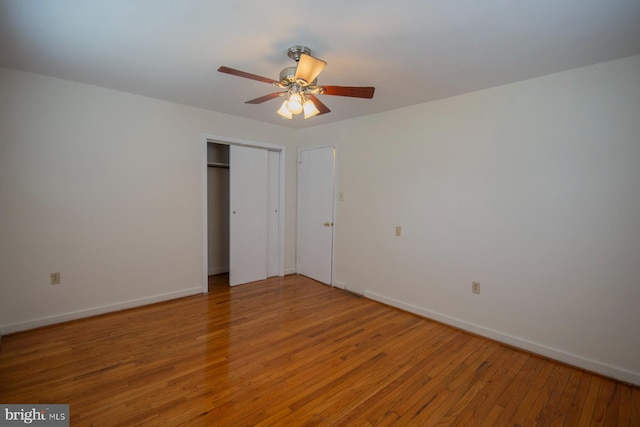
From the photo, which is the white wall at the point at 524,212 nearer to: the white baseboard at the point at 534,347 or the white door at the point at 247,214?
the white baseboard at the point at 534,347

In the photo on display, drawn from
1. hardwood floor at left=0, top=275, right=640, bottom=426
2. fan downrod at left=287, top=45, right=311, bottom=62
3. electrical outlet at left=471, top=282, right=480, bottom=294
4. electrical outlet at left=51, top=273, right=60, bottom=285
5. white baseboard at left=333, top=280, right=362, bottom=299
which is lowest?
hardwood floor at left=0, top=275, right=640, bottom=426

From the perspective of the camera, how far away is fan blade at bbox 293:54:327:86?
5.81 feet

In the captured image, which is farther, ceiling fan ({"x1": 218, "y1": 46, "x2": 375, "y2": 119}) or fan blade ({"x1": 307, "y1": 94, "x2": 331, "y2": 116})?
fan blade ({"x1": 307, "y1": 94, "x2": 331, "y2": 116})

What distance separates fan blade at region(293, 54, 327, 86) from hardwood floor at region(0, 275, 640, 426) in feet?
6.92

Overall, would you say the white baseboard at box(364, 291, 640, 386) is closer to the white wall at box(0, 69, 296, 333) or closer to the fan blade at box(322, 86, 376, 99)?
the fan blade at box(322, 86, 376, 99)

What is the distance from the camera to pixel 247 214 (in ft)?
14.2

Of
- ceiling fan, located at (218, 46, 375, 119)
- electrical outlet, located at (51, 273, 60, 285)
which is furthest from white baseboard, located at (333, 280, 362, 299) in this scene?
electrical outlet, located at (51, 273, 60, 285)

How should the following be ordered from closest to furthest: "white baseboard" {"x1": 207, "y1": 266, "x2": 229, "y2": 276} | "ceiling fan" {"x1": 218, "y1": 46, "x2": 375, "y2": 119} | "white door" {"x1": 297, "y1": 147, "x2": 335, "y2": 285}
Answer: "ceiling fan" {"x1": 218, "y1": 46, "x2": 375, "y2": 119}, "white door" {"x1": 297, "y1": 147, "x2": 335, "y2": 285}, "white baseboard" {"x1": 207, "y1": 266, "x2": 229, "y2": 276}

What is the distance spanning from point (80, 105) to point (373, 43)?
→ 289 centimetres

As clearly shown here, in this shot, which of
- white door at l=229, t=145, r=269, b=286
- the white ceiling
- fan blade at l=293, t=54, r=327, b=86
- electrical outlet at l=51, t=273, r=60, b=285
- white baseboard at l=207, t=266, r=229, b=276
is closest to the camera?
the white ceiling

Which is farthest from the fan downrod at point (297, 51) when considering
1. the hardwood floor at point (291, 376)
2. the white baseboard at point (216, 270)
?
the white baseboard at point (216, 270)

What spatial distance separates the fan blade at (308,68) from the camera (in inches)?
69.7

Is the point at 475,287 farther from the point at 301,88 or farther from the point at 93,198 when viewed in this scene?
the point at 93,198

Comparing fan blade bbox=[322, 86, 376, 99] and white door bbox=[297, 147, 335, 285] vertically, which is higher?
fan blade bbox=[322, 86, 376, 99]
